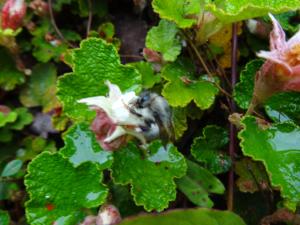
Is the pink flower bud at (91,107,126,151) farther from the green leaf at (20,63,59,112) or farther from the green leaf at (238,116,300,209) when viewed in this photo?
the green leaf at (20,63,59,112)

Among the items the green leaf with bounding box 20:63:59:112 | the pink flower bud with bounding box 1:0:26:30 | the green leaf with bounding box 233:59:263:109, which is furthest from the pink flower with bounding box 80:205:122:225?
the pink flower bud with bounding box 1:0:26:30

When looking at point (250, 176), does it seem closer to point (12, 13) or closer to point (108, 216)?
point (108, 216)

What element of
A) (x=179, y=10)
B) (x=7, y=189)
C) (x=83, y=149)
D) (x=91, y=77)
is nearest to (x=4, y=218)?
(x=7, y=189)

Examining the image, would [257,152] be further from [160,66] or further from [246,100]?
[160,66]

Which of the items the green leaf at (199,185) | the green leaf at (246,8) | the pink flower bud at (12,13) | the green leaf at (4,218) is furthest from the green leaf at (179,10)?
the green leaf at (4,218)

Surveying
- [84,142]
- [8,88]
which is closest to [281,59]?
[84,142]

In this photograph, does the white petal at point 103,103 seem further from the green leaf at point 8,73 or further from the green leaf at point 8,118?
the green leaf at point 8,73
